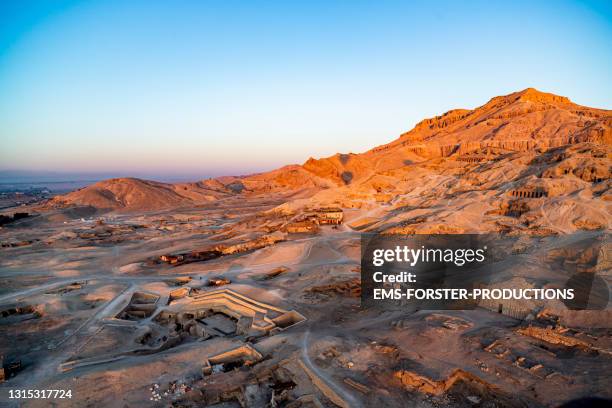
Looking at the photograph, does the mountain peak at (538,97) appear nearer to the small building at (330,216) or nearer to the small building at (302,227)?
the small building at (330,216)

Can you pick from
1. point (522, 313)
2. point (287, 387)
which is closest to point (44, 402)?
point (287, 387)

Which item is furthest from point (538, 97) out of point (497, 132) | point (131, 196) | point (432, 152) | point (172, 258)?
point (131, 196)

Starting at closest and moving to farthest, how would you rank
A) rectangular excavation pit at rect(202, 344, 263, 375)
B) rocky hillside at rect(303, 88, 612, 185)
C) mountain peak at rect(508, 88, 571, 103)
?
rectangular excavation pit at rect(202, 344, 263, 375) < rocky hillside at rect(303, 88, 612, 185) < mountain peak at rect(508, 88, 571, 103)

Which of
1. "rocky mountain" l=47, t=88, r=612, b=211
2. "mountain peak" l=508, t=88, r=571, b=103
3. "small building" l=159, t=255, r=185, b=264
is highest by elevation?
"mountain peak" l=508, t=88, r=571, b=103

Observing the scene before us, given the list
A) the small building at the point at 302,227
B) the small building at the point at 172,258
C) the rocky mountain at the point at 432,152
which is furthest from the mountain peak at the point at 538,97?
the small building at the point at 172,258

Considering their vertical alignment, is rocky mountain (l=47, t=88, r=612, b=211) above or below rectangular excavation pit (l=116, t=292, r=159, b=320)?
above

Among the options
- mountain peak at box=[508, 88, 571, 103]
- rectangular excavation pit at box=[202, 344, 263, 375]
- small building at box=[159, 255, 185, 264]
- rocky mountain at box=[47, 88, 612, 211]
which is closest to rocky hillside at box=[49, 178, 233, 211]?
rocky mountain at box=[47, 88, 612, 211]

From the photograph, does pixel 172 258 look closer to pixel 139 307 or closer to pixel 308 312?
pixel 139 307

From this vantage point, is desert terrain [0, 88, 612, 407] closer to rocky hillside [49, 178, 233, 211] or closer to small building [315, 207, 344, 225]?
small building [315, 207, 344, 225]

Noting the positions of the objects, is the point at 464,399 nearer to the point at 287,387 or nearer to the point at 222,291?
the point at 287,387
